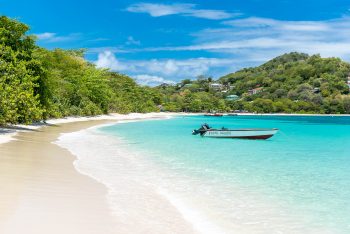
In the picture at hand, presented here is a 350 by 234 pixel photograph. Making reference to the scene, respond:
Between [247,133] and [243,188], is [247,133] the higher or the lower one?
the higher one

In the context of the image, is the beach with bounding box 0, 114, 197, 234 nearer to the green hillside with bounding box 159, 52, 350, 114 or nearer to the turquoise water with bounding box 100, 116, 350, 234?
the turquoise water with bounding box 100, 116, 350, 234

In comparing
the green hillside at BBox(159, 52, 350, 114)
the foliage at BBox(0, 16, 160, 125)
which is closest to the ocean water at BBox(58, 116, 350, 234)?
the foliage at BBox(0, 16, 160, 125)

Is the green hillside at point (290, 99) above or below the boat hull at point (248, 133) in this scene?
above

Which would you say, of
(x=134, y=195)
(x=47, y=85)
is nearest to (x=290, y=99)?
(x=47, y=85)

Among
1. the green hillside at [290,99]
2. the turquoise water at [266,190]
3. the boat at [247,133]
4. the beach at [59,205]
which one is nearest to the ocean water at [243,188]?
the turquoise water at [266,190]

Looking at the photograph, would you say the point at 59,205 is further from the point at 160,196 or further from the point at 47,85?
the point at 47,85

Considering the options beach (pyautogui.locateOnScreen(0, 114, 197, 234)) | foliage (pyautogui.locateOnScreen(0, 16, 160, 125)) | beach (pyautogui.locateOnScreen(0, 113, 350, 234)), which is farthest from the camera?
foliage (pyautogui.locateOnScreen(0, 16, 160, 125))

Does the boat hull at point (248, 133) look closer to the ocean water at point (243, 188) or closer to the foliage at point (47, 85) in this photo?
the ocean water at point (243, 188)

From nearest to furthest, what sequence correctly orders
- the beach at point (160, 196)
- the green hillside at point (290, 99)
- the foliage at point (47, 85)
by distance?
the beach at point (160, 196) → the foliage at point (47, 85) → the green hillside at point (290, 99)

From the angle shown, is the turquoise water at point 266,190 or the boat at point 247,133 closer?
the turquoise water at point 266,190

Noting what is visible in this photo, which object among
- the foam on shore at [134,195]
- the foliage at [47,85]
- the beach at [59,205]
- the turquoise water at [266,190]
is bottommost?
the turquoise water at [266,190]

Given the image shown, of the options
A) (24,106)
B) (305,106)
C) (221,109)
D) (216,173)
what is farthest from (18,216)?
(305,106)

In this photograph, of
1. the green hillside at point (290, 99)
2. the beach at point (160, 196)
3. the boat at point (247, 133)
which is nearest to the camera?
the beach at point (160, 196)

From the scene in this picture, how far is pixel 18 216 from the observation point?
→ 21.3 ft
